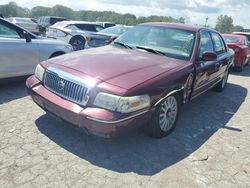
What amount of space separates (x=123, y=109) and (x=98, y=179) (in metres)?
0.83

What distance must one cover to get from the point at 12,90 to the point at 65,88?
2700 millimetres

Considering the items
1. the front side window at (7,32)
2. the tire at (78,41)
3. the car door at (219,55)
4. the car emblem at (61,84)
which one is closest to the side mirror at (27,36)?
the front side window at (7,32)

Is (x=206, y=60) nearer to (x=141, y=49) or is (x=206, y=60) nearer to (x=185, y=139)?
(x=141, y=49)

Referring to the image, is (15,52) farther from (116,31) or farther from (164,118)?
(116,31)

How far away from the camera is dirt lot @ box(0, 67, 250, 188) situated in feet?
9.79

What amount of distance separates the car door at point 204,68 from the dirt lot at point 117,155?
2.28 ft

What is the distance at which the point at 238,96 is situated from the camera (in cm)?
695

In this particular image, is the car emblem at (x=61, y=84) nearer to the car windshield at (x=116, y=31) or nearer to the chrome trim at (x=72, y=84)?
the chrome trim at (x=72, y=84)

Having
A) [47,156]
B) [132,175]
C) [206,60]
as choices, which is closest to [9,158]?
[47,156]

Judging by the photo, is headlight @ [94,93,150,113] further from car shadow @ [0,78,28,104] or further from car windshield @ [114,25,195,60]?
car shadow @ [0,78,28,104]

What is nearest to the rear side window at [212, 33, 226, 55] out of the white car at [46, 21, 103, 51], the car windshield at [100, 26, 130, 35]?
the car windshield at [100, 26, 130, 35]

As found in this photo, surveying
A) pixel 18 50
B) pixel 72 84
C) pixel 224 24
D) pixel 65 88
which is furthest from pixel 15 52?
Answer: pixel 224 24

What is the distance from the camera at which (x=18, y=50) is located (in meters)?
5.56

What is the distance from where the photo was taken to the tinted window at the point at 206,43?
15.9 ft
